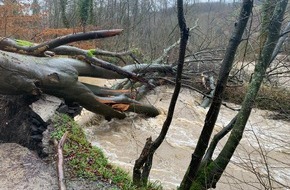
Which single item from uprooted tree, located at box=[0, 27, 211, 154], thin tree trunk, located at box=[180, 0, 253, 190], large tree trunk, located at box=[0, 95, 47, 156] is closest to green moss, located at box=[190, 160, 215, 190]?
thin tree trunk, located at box=[180, 0, 253, 190]

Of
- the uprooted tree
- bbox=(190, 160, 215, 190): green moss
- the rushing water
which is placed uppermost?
the uprooted tree

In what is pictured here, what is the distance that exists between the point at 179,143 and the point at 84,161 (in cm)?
373

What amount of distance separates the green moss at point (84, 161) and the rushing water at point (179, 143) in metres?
1.33

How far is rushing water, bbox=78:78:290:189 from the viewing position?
655 centimetres

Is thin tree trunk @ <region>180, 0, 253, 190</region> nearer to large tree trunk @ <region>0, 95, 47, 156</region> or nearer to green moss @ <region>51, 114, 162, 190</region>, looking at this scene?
green moss @ <region>51, 114, 162, 190</region>

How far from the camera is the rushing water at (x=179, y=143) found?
21.5 ft

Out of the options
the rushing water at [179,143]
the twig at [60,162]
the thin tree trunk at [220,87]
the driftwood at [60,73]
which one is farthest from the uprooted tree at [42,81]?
the thin tree trunk at [220,87]

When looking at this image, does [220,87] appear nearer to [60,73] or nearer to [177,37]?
[60,73]

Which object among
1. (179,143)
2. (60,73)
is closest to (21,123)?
(60,73)

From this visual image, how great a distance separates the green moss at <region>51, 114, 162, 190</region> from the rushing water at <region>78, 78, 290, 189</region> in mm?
1333

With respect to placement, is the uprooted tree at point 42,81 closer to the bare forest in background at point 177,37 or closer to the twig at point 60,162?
the bare forest in background at point 177,37

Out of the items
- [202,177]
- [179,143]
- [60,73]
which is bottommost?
[179,143]

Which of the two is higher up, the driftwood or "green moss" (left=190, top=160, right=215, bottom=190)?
the driftwood

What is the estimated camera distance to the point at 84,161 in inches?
197
